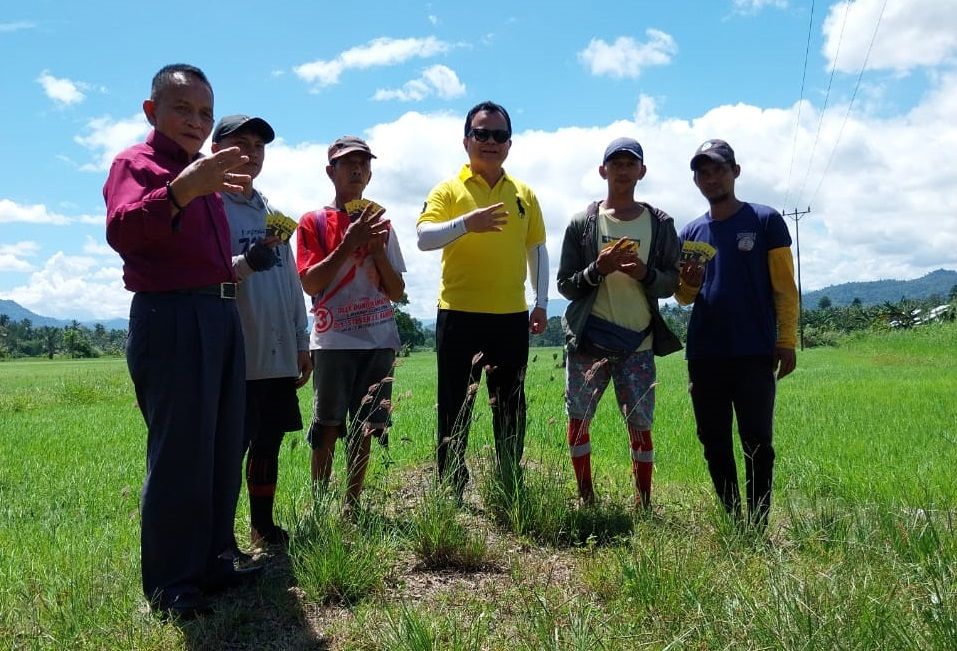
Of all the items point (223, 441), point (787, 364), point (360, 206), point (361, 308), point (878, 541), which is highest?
point (360, 206)

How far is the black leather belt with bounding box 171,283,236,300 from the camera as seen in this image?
2.88 m

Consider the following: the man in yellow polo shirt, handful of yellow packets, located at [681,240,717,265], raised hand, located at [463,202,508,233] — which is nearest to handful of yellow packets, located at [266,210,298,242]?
the man in yellow polo shirt

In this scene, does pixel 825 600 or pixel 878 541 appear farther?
pixel 878 541

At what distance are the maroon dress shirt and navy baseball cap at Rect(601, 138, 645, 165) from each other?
2.15m

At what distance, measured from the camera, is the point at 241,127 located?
140 inches

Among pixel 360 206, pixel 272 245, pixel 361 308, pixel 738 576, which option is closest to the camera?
pixel 738 576

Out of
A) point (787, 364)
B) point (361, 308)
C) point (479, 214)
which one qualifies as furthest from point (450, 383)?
point (787, 364)

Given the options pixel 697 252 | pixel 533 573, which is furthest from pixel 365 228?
pixel 533 573

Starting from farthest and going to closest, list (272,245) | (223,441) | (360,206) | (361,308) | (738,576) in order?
1. (361,308)
2. (360,206)
3. (272,245)
4. (223,441)
5. (738,576)

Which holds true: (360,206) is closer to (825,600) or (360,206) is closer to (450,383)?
(450,383)

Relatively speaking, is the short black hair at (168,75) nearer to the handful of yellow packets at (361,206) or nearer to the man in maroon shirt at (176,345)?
the man in maroon shirt at (176,345)

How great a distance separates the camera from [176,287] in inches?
111

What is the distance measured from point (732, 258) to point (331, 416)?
235 centimetres

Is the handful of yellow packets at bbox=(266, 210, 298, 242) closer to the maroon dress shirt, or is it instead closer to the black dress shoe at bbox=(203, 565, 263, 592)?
the maroon dress shirt
